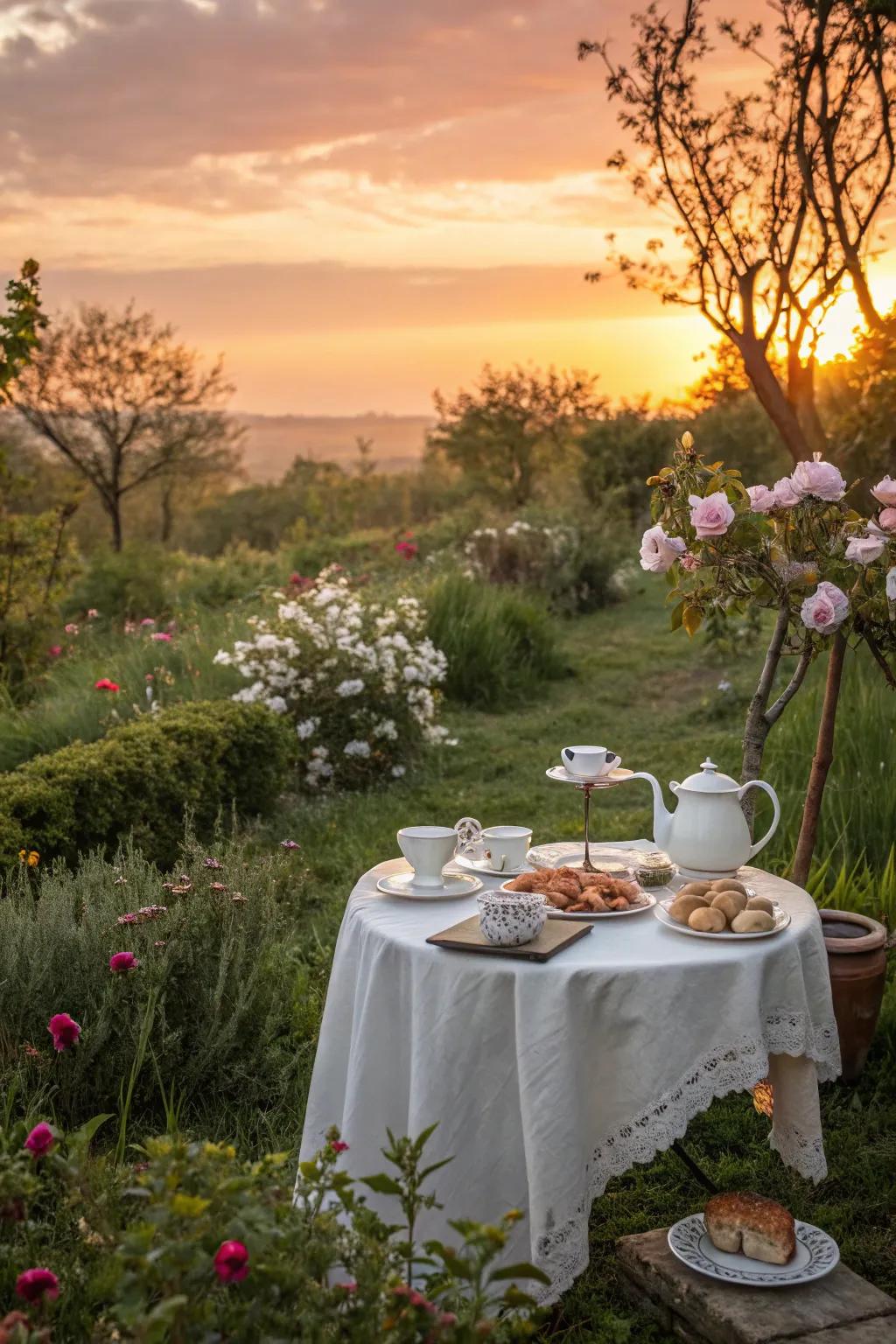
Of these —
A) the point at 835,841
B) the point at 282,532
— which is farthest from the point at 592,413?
the point at 835,841

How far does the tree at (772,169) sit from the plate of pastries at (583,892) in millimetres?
7184

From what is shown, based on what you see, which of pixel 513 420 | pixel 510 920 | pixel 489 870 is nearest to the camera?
pixel 510 920

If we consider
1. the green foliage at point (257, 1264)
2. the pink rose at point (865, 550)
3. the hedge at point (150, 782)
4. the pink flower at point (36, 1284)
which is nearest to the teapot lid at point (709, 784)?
the pink rose at point (865, 550)

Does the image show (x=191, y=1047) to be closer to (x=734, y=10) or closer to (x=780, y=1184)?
(x=780, y=1184)

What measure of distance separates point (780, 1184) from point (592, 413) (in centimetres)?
3044

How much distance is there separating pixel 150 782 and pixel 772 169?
7.43m

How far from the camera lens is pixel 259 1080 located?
3.73 meters

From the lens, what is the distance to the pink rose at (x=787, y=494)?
→ 3.35 metres

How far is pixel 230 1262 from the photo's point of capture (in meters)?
1.50

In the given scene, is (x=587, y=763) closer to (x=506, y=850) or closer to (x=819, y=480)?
(x=506, y=850)

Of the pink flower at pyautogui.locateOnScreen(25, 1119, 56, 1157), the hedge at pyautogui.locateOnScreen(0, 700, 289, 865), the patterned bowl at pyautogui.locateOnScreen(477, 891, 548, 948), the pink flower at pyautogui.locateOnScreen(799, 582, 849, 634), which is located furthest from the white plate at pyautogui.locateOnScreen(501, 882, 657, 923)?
the hedge at pyautogui.locateOnScreen(0, 700, 289, 865)

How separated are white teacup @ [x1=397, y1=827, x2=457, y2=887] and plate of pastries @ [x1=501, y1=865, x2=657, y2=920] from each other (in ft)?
0.55

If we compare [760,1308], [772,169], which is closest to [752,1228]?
[760,1308]

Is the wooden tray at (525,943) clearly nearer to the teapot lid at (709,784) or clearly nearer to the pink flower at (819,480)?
the teapot lid at (709,784)
